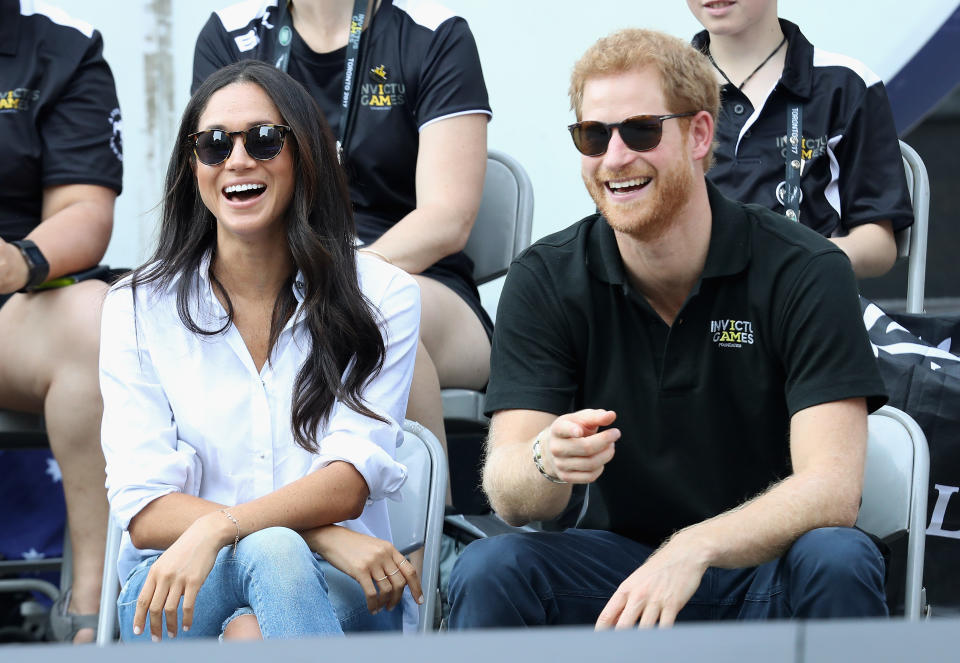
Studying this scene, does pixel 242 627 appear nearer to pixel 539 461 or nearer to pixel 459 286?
pixel 539 461

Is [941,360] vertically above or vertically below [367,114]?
below

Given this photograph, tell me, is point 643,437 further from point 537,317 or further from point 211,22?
point 211,22

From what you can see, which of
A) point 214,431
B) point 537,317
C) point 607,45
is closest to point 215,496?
point 214,431

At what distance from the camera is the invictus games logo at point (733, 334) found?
2129 mm

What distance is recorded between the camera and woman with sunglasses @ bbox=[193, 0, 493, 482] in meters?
2.88

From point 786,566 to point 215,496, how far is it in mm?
981

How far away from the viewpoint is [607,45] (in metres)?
2.24

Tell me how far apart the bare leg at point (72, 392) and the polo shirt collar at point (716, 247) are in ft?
3.87

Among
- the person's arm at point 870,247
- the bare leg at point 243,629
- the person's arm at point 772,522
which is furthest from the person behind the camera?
the person's arm at point 870,247

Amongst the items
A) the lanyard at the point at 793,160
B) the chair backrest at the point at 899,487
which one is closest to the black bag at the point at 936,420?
the chair backrest at the point at 899,487

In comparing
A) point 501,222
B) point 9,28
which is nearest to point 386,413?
point 501,222

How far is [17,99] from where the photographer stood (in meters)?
3.05

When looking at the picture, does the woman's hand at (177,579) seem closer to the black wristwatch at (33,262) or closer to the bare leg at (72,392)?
the bare leg at (72,392)

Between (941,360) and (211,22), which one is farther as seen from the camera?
(211,22)
